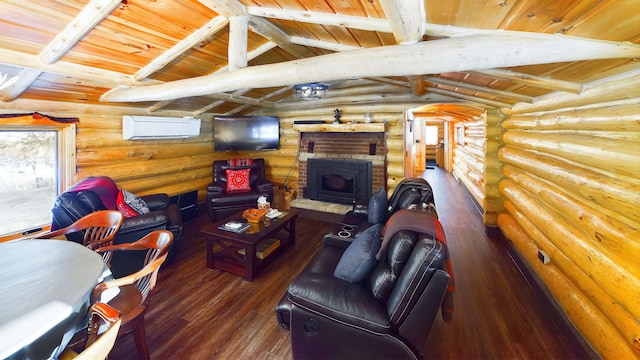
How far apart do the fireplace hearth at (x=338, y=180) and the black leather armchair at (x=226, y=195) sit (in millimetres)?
987

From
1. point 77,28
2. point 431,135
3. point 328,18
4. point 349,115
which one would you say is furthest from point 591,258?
point 431,135

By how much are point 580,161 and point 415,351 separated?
6.61 feet

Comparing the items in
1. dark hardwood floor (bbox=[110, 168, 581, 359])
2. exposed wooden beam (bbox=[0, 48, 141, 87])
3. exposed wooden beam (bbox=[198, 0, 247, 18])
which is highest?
exposed wooden beam (bbox=[198, 0, 247, 18])

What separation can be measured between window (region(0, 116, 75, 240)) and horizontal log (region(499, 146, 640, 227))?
18.6ft

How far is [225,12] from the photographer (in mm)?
2291

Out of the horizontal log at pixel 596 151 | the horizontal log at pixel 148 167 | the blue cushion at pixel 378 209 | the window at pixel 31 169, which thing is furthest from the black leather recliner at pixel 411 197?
the window at pixel 31 169

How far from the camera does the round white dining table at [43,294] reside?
1.05 metres

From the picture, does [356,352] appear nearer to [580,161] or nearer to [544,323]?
[544,323]

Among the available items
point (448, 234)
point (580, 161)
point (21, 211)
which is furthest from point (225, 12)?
point (448, 234)

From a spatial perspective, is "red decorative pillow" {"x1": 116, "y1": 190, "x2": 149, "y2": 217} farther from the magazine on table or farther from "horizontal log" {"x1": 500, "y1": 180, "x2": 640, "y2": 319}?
"horizontal log" {"x1": 500, "y1": 180, "x2": 640, "y2": 319}

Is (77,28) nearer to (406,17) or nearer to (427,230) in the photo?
(406,17)

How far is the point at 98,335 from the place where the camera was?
4.44 feet

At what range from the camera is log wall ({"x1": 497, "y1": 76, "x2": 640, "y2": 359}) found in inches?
60.3

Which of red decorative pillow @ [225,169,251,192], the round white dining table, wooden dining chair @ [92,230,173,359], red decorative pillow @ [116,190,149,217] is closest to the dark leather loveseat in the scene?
wooden dining chair @ [92,230,173,359]
